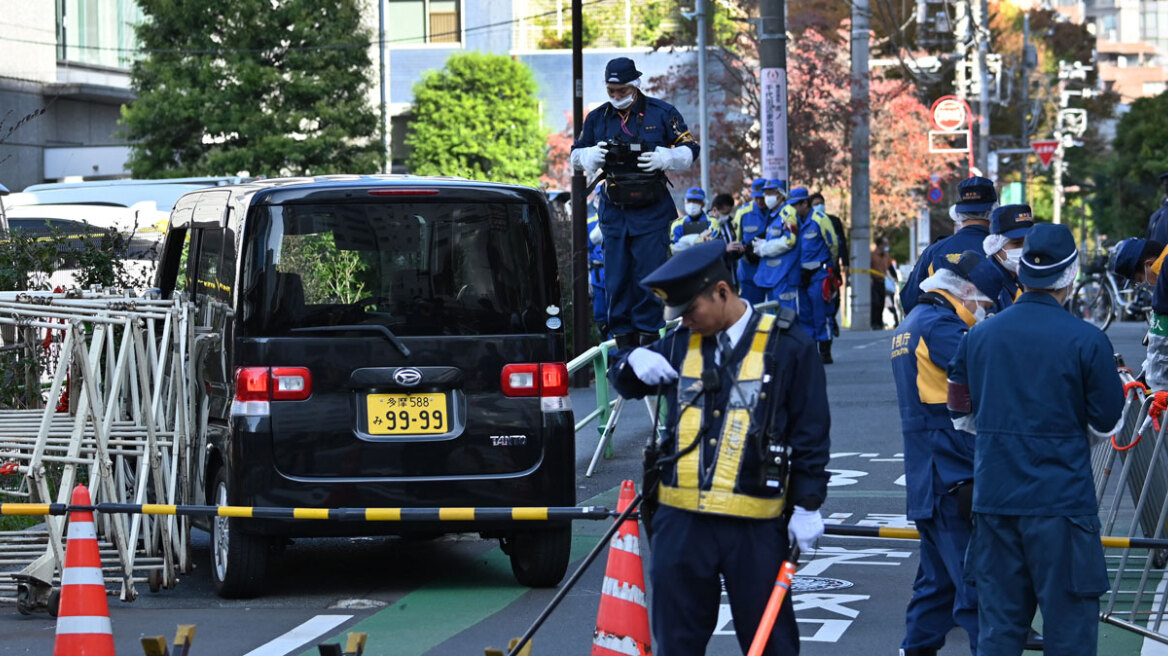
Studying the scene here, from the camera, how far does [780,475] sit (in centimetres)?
521

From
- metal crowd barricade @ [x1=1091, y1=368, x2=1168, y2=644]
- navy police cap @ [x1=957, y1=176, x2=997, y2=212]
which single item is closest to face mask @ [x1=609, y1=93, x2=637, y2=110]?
navy police cap @ [x1=957, y1=176, x2=997, y2=212]

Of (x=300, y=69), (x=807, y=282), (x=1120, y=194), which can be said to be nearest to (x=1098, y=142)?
(x=1120, y=194)

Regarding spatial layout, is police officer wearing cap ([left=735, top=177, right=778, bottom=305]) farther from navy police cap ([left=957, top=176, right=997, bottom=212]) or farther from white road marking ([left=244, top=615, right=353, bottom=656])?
white road marking ([left=244, top=615, right=353, bottom=656])

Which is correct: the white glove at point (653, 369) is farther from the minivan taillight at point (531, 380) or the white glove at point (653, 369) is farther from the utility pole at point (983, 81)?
the utility pole at point (983, 81)

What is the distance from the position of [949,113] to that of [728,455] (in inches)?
1552

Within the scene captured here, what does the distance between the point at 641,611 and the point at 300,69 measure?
35819 mm

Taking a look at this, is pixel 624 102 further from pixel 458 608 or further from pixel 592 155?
pixel 458 608

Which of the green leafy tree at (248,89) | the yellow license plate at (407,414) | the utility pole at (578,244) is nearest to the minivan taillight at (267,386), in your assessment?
the yellow license plate at (407,414)

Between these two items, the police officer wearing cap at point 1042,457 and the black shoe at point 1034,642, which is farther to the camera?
the black shoe at point 1034,642

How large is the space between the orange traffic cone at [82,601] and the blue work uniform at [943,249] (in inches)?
142

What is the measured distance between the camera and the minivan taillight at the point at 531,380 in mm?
8477

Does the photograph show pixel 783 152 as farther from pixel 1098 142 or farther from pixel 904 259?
pixel 1098 142

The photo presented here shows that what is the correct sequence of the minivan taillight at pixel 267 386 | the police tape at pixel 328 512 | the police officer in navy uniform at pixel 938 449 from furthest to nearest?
the minivan taillight at pixel 267 386 < the police tape at pixel 328 512 < the police officer in navy uniform at pixel 938 449

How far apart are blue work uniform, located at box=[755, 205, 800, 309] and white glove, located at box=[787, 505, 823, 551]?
1358 cm
